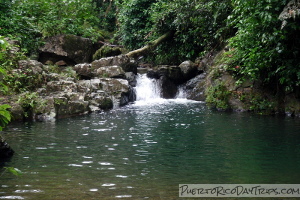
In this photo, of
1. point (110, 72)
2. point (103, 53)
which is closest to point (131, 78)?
point (110, 72)

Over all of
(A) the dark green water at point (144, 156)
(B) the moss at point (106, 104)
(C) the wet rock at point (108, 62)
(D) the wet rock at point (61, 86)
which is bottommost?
(A) the dark green water at point (144, 156)

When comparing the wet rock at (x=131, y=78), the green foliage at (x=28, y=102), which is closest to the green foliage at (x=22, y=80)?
the green foliage at (x=28, y=102)

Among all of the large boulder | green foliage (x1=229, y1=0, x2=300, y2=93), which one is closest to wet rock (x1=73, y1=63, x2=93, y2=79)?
the large boulder

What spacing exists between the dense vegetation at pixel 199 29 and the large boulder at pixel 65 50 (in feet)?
2.41

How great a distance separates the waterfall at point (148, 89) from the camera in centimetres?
2009

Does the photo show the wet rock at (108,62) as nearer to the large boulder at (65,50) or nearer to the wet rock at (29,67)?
the large boulder at (65,50)

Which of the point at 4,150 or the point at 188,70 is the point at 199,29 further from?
the point at 4,150

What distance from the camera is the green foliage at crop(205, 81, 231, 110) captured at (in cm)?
1551

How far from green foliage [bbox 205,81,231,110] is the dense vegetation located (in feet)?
3.11

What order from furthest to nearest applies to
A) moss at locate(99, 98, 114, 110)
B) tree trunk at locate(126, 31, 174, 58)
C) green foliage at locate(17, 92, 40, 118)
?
tree trunk at locate(126, 31, 174, 58)
moss at locate(99, 98, 114, 110)
green foliage at locate(17, 92, 40, 118)

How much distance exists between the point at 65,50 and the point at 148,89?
236 inches

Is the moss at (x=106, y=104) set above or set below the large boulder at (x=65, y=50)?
below

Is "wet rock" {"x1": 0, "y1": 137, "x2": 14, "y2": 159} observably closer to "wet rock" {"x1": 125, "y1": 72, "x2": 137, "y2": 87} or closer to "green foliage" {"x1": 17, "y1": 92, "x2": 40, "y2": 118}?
"green foliage" {"x1": 17, "y1": 92, "x2": 40, "y2": 118}

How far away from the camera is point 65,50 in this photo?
2102 cm
